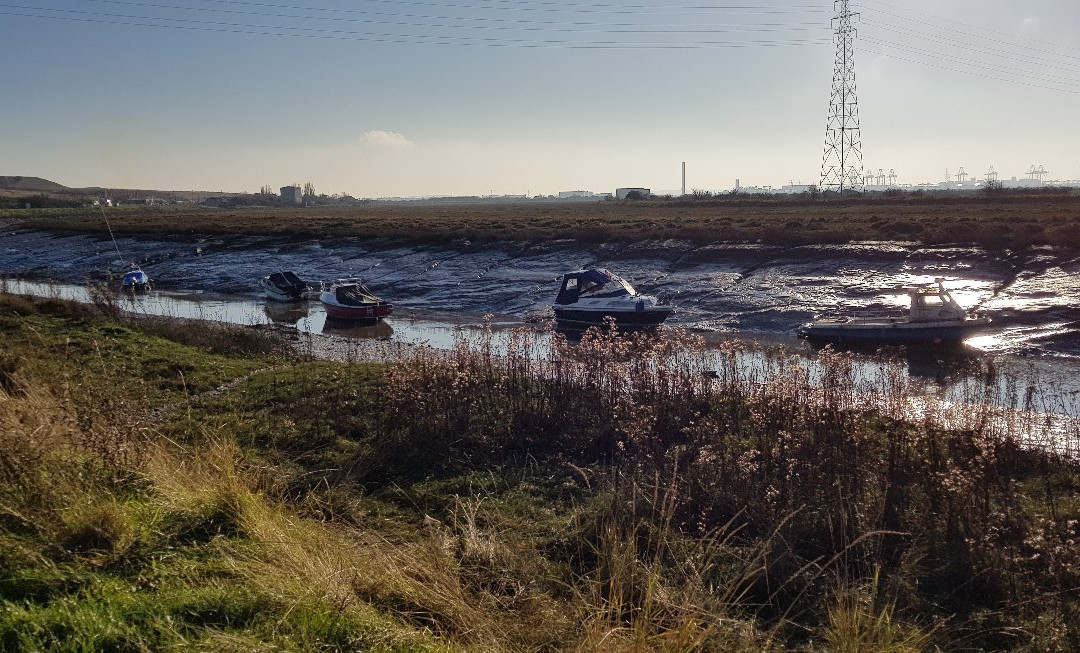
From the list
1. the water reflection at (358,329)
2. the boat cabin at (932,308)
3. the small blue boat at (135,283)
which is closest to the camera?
the boat cabin at (932,308)

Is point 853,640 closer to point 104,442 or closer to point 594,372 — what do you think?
point 104,442

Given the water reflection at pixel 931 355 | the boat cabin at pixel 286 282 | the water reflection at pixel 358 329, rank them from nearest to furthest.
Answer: the water reflection at pixel 931 355
the water reflection at pixel 358 329
the boat cabin at pixel 286 282

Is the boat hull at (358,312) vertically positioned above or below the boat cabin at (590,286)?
below

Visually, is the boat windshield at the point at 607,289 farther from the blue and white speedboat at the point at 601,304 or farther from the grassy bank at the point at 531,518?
the grassy bank at the point at 531,518

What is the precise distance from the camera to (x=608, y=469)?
9.01 m

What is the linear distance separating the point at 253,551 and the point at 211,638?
4.47 feet

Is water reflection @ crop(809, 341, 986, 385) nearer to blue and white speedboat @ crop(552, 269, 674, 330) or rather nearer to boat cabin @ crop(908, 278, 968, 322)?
boat cabin @ crop(908, 278, 968, 322)

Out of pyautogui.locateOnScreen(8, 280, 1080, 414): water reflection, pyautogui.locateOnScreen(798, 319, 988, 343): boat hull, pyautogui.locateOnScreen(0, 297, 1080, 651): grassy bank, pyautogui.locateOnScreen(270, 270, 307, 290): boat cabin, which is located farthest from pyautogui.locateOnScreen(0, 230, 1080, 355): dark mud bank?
pyautogui.locateOnScreen(0, 297, 1080, 651): grassy bank

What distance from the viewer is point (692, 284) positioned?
114 feet

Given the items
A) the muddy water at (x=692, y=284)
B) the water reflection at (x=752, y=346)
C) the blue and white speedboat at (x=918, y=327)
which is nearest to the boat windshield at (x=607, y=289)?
the muddy water at (x=692, y=284)

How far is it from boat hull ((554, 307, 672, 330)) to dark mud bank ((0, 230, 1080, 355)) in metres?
2.37

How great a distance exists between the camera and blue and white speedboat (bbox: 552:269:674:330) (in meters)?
27.0

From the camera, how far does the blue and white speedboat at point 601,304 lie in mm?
27000

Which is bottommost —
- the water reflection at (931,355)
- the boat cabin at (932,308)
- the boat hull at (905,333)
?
the water reflection at (931,355)
